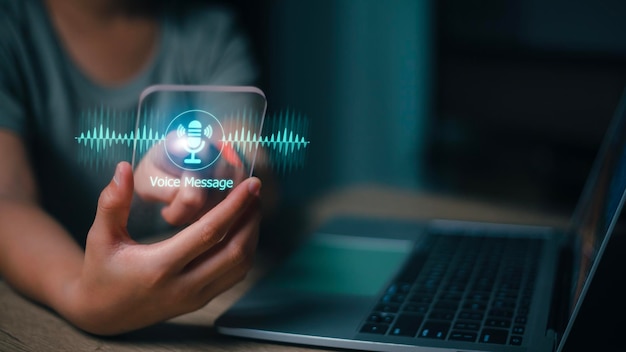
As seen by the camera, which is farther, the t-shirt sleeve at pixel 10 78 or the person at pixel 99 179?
the t-shirt sleeve at pixel 10 78

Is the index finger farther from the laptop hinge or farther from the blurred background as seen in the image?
the blurred background

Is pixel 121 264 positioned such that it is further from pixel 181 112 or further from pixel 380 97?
pixel 380 97

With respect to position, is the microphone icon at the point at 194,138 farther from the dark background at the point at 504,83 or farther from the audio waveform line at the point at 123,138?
the dark background at the point at 504,83

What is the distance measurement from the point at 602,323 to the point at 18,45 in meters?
0.56

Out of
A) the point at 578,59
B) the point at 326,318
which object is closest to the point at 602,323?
the point at 326,318

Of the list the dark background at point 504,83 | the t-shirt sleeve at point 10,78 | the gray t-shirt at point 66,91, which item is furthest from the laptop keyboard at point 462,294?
the dark background at point 504,83

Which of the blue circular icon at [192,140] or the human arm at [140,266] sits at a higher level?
the blue circular icon at [192,140]

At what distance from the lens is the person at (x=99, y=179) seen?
44 cm

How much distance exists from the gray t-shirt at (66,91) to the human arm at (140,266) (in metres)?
0.03

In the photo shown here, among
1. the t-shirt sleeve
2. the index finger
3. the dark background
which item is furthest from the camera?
the dark background

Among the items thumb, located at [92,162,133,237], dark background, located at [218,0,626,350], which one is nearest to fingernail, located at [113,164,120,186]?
thumb, located at [92,162,133,237]

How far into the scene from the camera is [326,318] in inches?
19.5

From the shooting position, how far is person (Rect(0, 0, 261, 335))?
440 mm

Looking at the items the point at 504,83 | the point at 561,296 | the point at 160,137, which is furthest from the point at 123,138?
the point at 504,83
